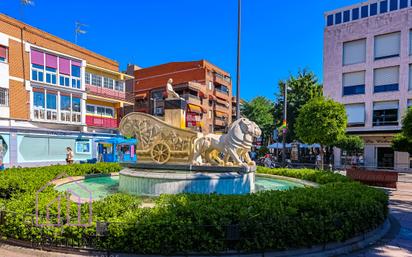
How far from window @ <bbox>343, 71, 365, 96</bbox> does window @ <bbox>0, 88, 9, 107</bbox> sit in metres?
35.2

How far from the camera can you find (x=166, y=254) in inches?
183

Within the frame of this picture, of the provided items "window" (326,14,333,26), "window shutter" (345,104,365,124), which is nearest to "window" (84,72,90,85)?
"window" (326,14,333,26)

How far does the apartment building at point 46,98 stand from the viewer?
2209cm

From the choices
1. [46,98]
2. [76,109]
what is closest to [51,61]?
[46,98]

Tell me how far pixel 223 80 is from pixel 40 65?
33.1 meters

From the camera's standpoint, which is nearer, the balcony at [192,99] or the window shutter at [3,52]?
the window shutter at [3,52]

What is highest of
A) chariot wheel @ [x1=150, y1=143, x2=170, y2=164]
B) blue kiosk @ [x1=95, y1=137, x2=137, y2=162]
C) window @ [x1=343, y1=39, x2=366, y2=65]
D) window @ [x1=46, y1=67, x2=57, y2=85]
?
window @ [x1=343, y1=39, x2=366, y2=65]

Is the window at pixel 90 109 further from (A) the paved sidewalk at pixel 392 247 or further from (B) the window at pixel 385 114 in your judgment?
(B) the window at pixel 385 114

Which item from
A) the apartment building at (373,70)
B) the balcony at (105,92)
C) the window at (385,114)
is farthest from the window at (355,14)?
the balcony at (105,92)

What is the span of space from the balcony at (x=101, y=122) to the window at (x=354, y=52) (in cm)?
2939

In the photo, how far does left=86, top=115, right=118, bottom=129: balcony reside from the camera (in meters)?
29.3

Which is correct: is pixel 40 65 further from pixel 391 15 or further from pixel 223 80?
pixel 391 15

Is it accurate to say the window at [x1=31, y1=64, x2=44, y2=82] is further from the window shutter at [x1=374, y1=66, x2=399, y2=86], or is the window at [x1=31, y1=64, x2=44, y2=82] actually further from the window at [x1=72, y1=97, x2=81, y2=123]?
the window shutter at [x1=374, y1=66, x2=399, y2=86]

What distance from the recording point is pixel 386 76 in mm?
28781
